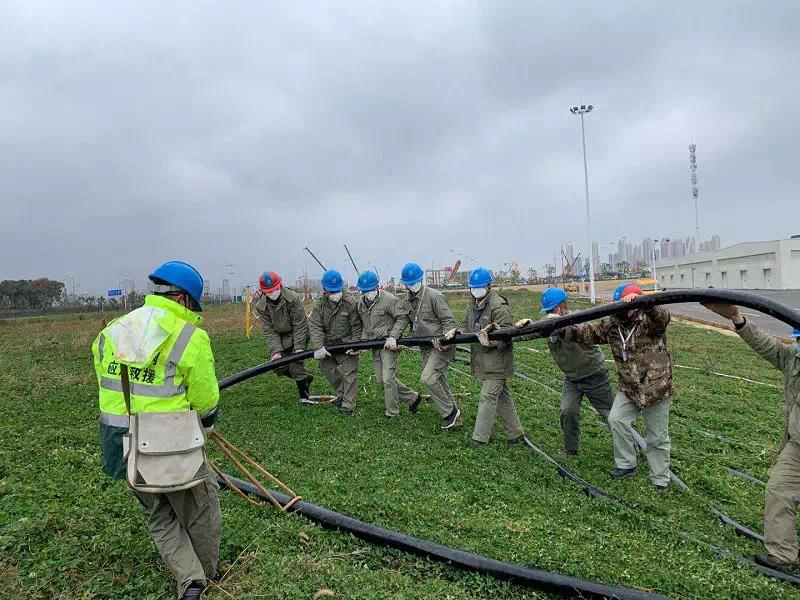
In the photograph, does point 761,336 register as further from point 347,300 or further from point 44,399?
point 44,399

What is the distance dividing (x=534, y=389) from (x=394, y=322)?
12.0 feet

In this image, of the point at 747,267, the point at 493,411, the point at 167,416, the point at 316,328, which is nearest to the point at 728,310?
the point at 493,411

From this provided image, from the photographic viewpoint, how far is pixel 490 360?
22.4 ft

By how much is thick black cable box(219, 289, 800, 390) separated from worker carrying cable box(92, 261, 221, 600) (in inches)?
130

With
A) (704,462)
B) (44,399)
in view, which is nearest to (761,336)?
(704,462)

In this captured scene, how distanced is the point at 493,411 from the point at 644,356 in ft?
6.56

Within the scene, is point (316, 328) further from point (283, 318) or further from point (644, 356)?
point (644, 356)

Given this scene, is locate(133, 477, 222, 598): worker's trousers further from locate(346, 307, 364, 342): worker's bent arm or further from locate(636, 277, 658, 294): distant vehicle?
locate(346, 307, 364, 342): worker's bent arm

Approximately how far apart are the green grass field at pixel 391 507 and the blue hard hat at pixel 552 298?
1.85 metres

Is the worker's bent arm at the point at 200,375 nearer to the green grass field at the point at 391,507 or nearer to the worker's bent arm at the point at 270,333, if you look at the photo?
the green grass field at the point at 391,507

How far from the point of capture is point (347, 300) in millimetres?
8734

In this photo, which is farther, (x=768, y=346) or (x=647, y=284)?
(x=647, y=284)

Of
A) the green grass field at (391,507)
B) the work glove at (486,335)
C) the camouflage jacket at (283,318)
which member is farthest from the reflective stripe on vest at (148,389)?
the camouflage jacket at (283,318)

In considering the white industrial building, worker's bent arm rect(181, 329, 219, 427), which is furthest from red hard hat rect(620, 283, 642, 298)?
the white industrial building
